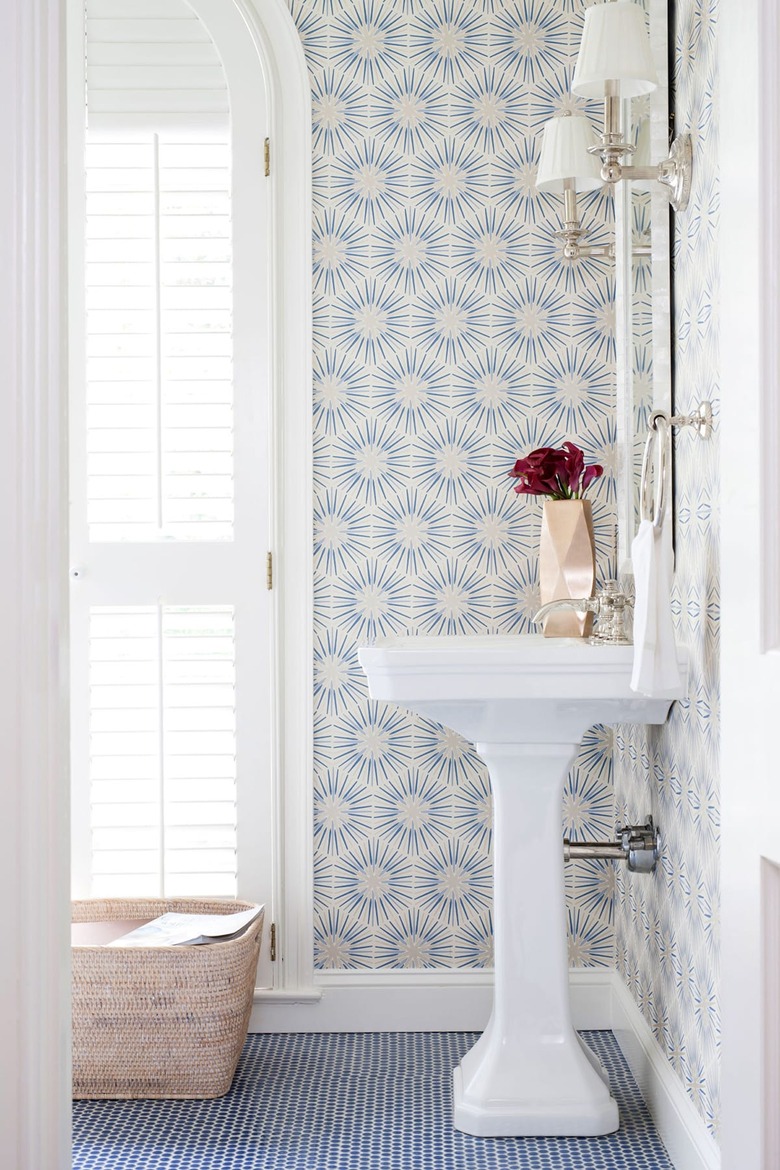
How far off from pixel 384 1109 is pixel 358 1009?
385 mm

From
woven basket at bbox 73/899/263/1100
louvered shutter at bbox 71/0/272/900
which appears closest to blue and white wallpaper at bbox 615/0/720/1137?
woven basket at bbox 73/899/263/1100

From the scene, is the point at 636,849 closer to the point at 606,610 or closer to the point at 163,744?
the point at 606,610

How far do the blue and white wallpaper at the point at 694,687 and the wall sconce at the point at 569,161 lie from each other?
1.08ft

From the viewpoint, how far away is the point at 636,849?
2000mm

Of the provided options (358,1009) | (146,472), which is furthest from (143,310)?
(358,1009)

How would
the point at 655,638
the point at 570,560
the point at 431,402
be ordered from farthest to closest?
the point at 431,402 < the point at 570,560 < the point at 655,638

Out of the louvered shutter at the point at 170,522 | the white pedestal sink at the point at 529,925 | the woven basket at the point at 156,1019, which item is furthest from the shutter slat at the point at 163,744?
the white pedestal sink at the point at 529,925

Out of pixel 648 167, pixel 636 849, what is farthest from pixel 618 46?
pixel 636 849

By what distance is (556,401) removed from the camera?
7.79 ft

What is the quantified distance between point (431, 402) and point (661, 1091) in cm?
140
